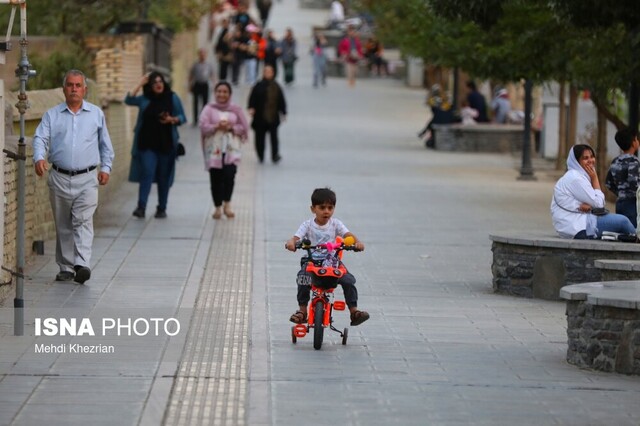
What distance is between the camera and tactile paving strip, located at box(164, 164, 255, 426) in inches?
349

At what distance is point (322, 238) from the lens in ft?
36.6

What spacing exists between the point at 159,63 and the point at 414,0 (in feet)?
27.9

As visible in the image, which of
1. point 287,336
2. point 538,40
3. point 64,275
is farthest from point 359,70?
point 287,336

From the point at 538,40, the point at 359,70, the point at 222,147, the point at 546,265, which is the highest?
the point at 538,40

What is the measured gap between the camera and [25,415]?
28.1ft

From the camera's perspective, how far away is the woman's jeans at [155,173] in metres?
19.0

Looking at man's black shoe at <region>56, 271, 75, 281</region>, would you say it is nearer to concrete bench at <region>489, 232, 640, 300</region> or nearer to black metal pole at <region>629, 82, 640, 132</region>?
concrete bench at <region>489, 232, 640, 300</region>

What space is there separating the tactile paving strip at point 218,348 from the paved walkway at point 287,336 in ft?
0.07

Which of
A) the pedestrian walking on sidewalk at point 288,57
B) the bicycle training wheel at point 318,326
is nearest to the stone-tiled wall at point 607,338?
the bicycle training wheel at point 318,326

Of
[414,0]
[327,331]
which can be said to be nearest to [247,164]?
[414,0]

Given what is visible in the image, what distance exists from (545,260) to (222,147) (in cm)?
673

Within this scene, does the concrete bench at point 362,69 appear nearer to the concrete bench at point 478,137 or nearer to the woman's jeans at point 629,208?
the concrete bench at point 478,137

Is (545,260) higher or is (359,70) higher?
(359,70)

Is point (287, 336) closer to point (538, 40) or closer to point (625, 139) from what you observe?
point (625, 139)
